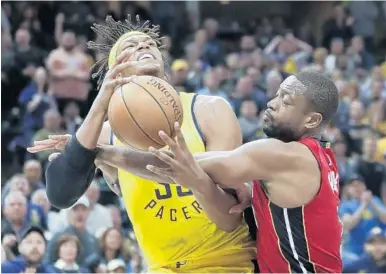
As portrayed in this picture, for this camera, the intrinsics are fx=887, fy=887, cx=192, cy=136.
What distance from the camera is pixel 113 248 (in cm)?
736

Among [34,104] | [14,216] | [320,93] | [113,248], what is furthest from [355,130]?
[320,93]

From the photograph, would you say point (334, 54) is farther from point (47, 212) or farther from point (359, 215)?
point (47, 212)

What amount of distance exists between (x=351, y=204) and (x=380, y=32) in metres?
5.84

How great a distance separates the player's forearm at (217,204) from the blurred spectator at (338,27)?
9.72m

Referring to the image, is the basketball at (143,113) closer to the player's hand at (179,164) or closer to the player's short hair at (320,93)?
the player's hand at (179,164)

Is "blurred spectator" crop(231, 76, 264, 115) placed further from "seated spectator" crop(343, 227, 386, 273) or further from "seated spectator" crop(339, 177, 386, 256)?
"seated spectator" crop(343, 227, 386, 273)

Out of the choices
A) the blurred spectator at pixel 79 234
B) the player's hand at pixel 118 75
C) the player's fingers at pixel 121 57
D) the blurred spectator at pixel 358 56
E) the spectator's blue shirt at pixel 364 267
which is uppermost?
the player's fingers at pixel 121 57

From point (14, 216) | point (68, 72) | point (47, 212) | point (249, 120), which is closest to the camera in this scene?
point (14, 216)

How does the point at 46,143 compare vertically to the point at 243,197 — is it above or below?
above

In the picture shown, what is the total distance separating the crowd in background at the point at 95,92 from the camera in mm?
7352

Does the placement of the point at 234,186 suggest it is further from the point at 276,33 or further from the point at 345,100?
the point at 276,33

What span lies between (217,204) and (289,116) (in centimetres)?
50

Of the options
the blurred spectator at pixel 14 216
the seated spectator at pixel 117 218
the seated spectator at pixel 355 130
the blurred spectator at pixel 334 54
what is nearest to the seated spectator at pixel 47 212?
the blurred spectator at pixel 14 216

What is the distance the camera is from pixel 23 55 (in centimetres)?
1036
